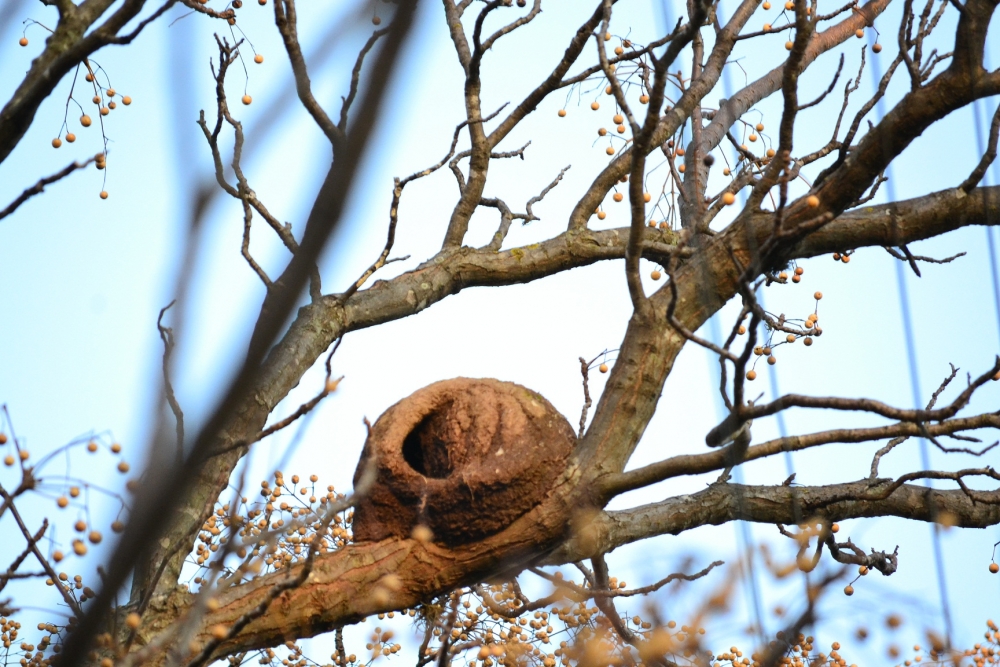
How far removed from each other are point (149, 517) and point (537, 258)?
13.7 ft

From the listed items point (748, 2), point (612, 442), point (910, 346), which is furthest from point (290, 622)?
point (748, 2)

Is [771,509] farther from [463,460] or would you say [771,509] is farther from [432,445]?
[432,445]

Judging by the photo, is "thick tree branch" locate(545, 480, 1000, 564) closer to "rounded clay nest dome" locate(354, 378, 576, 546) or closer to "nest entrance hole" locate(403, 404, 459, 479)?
"rounded clay nest dome" locate(354, 378, 576, 546)

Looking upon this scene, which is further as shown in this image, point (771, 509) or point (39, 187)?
point (771, 509)

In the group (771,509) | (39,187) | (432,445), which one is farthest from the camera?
(432,445)

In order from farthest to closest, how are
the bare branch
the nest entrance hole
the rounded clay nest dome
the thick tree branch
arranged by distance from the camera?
the nest entrance hole < the thick tree branch < the rounded clay nest dome < the bare branch

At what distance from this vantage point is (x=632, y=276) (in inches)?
134

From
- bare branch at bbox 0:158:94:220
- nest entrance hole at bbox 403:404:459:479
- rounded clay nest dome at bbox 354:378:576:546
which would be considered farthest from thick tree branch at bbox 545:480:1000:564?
bare branch at bbox 0:158:94:220

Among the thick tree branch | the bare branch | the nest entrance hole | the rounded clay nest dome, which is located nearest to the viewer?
the bare branch

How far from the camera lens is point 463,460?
12.9 feet

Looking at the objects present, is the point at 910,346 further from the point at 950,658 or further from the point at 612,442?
the point at 612,442

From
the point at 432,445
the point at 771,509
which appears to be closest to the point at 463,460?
the point at 432,445

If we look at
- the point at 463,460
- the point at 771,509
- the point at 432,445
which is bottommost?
the point at 771,509

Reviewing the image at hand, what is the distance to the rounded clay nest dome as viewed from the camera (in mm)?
3594
